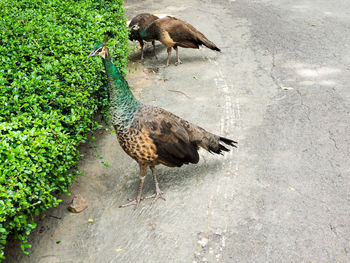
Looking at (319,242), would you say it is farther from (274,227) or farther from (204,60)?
(204,60)

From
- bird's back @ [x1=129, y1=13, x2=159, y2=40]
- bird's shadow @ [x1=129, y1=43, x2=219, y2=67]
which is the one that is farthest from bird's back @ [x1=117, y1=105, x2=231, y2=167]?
bird's back @ [x1=129, y1=13, x2=159, y2=40]

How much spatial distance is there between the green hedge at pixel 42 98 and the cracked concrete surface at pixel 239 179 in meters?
0.55

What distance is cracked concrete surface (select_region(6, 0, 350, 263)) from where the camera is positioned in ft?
12.0

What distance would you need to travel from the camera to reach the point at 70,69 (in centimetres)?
452

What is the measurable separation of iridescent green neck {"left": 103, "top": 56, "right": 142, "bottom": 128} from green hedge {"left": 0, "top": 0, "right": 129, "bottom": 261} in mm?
409

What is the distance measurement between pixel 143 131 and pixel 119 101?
41cm

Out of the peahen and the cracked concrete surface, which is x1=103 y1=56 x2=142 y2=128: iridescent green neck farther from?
the cracked concrete surface

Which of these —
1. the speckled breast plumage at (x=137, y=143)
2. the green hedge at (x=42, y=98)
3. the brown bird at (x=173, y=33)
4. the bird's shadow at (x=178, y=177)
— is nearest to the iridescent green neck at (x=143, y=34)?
the brown bird at (x=173, y=33)

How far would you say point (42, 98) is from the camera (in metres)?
3.95

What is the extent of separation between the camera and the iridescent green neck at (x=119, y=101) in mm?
3920

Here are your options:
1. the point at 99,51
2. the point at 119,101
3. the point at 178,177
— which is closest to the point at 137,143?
the point at 119,101

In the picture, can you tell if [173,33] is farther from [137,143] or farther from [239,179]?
[137,143]

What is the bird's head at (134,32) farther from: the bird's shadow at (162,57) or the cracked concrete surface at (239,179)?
A: the cracked concrete surface at (239,179)

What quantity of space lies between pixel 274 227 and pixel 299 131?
1.90 m
